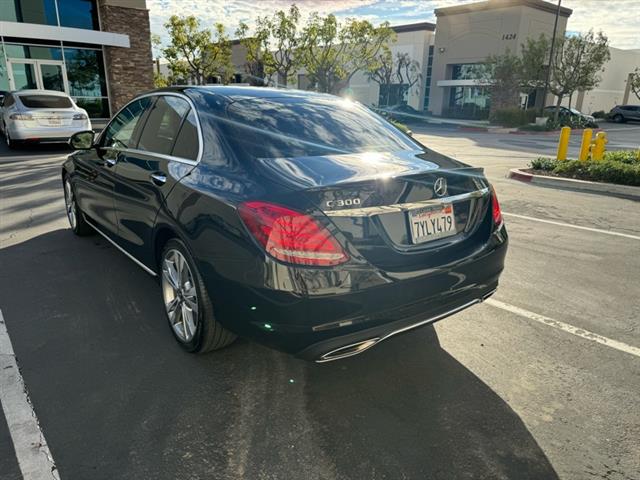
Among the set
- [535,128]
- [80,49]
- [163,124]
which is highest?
[80,49]

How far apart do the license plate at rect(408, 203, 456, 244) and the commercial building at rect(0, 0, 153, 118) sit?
22067 mm

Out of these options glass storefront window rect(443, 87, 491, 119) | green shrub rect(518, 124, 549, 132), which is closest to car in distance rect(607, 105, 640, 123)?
glass storefront window rect(443, 87, 491, 119)

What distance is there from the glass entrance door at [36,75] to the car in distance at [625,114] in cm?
4237

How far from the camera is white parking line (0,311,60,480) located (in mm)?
2158

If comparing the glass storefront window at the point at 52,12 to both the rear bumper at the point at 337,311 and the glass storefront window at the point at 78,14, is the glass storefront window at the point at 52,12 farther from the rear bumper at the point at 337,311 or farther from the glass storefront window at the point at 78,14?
the rear bumper at the point at 337,311

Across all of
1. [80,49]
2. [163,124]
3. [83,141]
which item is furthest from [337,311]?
[80,49]

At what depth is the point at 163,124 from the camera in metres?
3.55

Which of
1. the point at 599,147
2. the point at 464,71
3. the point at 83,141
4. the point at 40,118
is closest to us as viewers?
the point at 83,141

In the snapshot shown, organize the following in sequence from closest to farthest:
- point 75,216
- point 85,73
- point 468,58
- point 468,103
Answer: point 75,216, point 85,73, point 468,58, point 468,103

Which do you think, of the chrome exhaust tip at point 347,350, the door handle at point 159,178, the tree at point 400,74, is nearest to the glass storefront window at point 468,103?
the tree at point 400,74

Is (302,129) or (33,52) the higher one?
(33,52)

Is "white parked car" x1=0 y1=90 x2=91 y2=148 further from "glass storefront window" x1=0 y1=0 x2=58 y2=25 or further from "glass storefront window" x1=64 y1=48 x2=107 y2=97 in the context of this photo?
"glass storefront window" x1=0 y1=0 x2=58 y2=25

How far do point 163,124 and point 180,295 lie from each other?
1.33 meters

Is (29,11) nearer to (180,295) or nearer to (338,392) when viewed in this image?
(180,295)
